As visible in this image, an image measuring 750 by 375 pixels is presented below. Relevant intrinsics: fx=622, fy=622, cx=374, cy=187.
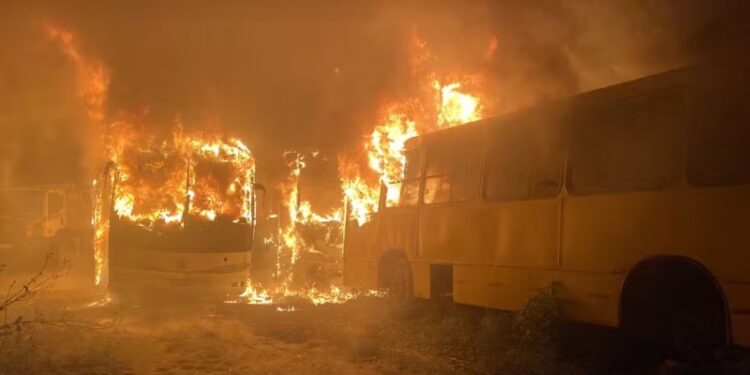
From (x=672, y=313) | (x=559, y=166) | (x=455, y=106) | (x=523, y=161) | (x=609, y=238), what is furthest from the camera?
(x=455, y=106)

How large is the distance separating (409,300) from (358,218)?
105 inches

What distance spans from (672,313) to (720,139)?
1.90 metres

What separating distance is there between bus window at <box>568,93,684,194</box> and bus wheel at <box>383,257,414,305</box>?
4.36 metres

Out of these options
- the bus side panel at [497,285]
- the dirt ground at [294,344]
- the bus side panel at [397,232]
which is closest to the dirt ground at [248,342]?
the dirt ground at [294,344]

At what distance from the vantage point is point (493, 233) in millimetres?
8984

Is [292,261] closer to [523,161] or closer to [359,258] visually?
[359,258]

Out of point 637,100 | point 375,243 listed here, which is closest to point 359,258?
point 375,243

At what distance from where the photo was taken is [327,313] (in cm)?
1198

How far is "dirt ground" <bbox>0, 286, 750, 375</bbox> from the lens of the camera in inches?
290

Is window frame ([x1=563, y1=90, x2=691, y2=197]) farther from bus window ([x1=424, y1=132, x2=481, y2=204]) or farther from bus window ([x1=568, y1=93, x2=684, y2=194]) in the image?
bus window ([x1=424, y1=132, x2=481, y2=204])

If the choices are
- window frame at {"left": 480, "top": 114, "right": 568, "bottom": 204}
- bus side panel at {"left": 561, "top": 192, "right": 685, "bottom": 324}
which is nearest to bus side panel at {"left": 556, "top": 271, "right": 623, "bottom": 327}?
bus side panel at {"left": 561, "top": 192, "right": 685, "bottom": 324}

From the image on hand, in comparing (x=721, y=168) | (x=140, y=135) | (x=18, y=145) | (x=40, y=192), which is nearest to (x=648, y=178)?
(x=721, y=168)

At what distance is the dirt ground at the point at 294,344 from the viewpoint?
24.1ft

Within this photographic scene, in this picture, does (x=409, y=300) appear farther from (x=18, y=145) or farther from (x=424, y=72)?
(x=18, y=145)
